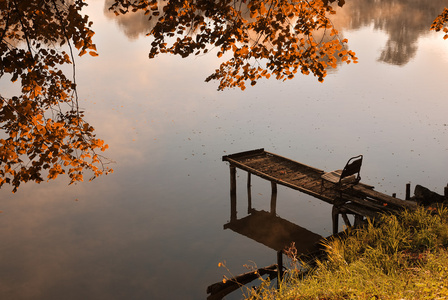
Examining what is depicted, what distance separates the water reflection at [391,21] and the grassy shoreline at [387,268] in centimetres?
4145

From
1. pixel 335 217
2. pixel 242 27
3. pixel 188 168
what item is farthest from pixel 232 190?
pixel 242 27

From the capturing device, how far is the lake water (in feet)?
46.0

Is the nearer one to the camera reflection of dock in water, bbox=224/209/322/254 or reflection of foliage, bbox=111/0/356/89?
reflection of foliage, bbox=111/0/356/89

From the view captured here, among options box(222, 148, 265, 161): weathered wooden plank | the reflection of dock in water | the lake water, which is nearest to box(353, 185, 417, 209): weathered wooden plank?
the reflection of dock in water

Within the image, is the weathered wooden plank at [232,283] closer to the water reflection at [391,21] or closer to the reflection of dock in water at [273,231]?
the reflection of dock in water at [273,231]

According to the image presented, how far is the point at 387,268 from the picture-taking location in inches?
299

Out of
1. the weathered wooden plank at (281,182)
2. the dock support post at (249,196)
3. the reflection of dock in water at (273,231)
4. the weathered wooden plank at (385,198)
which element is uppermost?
the weathered wooden plank at (385,198)

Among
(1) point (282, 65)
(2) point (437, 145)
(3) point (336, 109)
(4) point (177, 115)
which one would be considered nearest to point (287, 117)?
(3) point (336, 109)

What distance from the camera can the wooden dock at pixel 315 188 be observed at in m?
13.0

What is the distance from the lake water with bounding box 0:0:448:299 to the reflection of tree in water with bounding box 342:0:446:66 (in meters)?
6.73

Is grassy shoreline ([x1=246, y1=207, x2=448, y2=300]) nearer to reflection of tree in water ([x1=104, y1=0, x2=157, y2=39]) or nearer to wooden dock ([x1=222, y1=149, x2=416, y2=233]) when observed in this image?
wooden dock ([x1=222, y1=149, x2=416, y2=233])

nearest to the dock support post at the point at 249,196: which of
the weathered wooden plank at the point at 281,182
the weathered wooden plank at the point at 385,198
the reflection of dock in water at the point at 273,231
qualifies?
the reflection of dock in water at the point at 273,231

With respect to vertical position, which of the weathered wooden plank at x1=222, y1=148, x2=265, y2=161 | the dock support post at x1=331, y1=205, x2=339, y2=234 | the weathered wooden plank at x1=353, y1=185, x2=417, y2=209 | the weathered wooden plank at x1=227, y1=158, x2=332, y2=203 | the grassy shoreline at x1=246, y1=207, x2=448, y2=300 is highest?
the grassy shoreline at x1=246, y1=207, x2=448, y2=300

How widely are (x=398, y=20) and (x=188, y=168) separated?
212ft
